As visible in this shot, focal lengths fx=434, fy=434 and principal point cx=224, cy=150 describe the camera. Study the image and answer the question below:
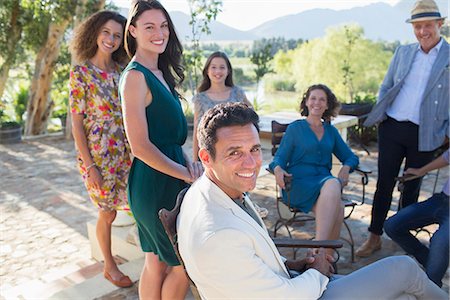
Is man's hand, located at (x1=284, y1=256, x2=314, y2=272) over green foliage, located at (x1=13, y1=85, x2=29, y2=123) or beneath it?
over

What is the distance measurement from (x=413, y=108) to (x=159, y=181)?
2027 mm

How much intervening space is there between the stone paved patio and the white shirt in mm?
1101

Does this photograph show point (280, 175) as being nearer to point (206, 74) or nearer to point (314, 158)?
point (314, 158)

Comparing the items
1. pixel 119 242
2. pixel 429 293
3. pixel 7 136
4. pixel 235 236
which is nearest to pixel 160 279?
pixel 235 236

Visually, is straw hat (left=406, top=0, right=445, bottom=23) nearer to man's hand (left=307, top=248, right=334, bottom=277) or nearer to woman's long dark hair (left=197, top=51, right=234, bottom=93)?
woman's long dark hair (left=197, top=51, right=234, bottom=93)

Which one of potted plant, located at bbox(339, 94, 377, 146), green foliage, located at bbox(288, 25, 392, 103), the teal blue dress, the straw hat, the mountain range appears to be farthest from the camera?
green foliage, located at bbox(288, 25, 392, 103)

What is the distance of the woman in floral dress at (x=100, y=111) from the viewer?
8.55 ft

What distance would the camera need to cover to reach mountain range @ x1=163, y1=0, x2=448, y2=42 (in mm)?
7244

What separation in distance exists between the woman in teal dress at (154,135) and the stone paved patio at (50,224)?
893 millimetres

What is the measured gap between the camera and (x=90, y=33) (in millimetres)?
2639

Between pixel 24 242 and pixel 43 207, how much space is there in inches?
38.5

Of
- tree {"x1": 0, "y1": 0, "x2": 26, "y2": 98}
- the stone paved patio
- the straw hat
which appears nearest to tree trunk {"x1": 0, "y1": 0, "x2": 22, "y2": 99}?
tree {"x1": 0, "y1": 0, "x2": 26, "y2": 98}

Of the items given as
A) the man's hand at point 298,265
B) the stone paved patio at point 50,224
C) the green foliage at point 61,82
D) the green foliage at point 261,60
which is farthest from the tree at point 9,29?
the man's hand at point 298,265

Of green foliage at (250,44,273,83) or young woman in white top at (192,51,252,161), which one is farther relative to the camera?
green foliage at (250,44,273,83)
